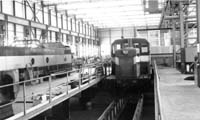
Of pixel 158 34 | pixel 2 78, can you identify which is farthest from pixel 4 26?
pixel 158 34

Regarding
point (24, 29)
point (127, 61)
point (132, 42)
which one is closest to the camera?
point (127, 61)

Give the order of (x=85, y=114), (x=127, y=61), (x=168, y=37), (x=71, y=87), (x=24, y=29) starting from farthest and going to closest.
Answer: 1. (x=168, y=37)
2. (x=24, y=29)
3. (x=127, y=61)
4. (x=85, y=114)
5. (x=71, y=87)

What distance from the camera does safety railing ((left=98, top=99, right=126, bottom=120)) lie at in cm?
1088

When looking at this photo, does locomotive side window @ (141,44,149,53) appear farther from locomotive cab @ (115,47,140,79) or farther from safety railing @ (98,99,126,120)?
safety railing @ (98,99,126,120)

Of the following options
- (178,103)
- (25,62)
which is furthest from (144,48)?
(178,103)

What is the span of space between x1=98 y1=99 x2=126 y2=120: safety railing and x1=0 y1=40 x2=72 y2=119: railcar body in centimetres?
389

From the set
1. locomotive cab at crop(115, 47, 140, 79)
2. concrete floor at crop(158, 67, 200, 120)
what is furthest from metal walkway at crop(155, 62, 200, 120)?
locomotive cab at crop(115, 47, 140, 79)

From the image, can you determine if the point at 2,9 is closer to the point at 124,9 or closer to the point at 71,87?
the point at 71,87

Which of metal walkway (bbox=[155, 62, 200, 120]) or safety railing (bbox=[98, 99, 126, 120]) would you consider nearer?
metal walkway (bbox=[155, 62, 200, 120])

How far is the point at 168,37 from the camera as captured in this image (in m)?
24.6

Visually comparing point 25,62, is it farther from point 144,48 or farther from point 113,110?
point 144,48

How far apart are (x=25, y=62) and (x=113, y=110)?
5.26 metres

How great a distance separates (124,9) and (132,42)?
794 inches

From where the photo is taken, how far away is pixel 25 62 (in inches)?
406
